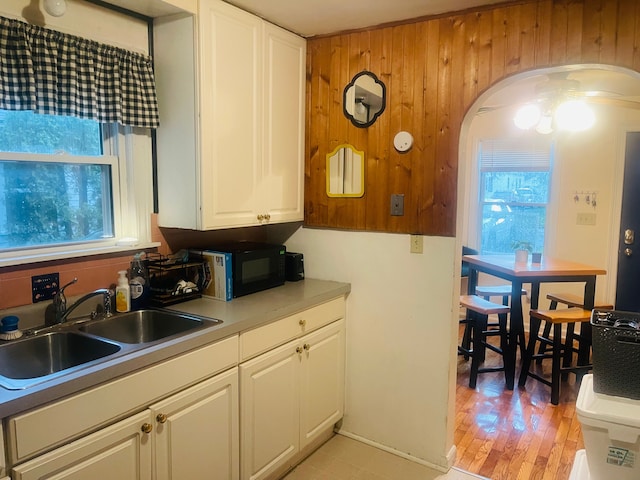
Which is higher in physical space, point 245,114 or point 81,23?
point 81,23

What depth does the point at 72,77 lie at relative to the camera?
6.25 ft

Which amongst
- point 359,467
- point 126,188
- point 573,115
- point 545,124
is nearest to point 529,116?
point 545,124

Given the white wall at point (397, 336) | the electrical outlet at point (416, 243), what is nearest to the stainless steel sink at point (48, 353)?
the white wall at point (397, 336)

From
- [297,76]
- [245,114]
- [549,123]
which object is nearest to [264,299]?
[245,114]

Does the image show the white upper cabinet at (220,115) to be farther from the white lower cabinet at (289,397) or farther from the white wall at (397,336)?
the white lower cabinet at (289,397)

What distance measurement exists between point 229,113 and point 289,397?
55.7 inches

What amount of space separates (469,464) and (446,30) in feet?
7.43

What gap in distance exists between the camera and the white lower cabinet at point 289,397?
211 cm

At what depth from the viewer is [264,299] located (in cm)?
238

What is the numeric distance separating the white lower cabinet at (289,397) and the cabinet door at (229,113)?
71cm

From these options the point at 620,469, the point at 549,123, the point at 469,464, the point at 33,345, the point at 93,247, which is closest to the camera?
the point at 620,469

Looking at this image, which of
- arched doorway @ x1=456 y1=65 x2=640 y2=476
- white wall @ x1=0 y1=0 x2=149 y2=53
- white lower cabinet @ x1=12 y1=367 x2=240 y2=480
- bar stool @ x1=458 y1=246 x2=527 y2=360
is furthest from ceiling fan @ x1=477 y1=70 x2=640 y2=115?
white lower cabinet @ x1=12 y1=367 x2=240 y2=480

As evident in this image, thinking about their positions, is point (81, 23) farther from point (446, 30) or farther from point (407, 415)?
point (407, 415)

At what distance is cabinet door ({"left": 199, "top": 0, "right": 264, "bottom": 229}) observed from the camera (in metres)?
2.14
